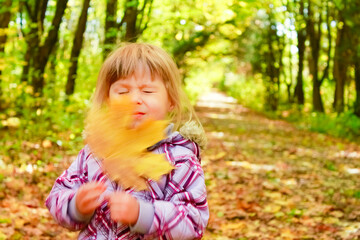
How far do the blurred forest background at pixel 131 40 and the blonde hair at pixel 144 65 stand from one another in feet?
1.28

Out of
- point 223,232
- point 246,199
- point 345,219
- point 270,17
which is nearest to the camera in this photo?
point 223,232

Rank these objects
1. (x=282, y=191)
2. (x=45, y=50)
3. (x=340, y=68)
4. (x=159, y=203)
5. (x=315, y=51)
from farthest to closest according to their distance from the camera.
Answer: (x=315, y=51) < (x=340, y=68) < (x=45, y=50) < (x=282, y=191) < (x=159, y=203)

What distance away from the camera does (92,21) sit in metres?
19.1

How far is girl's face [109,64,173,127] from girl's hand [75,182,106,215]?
1.11 feet

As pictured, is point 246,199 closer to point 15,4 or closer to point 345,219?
point 345,219

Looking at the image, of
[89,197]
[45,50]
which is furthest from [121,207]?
[45,50]

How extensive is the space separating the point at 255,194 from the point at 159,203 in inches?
190

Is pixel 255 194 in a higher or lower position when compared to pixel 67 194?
lower

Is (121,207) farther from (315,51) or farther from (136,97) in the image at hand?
(315,51)

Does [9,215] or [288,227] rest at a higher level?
[9,215]

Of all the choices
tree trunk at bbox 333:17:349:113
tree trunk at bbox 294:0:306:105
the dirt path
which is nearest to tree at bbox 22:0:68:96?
the dirt path

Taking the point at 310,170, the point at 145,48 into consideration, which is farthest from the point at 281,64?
the point at 145,48

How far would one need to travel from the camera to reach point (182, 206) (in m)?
1.76

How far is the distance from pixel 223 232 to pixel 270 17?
21.0 meters
